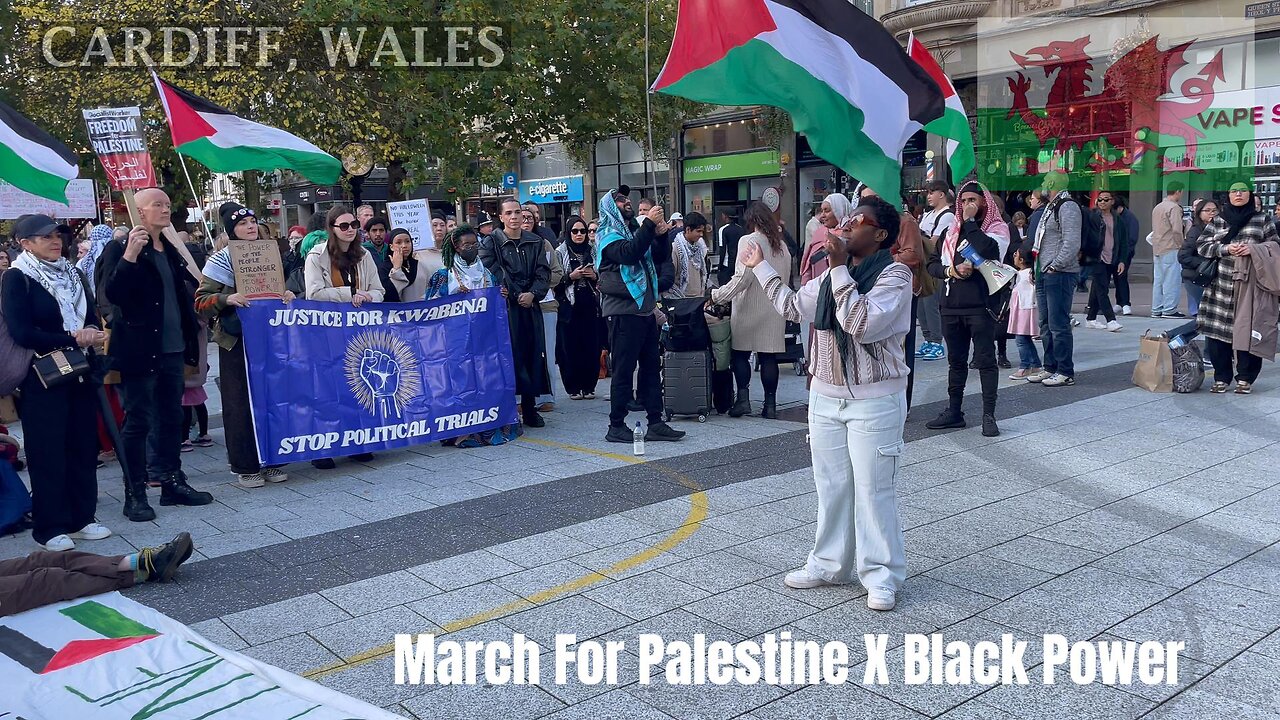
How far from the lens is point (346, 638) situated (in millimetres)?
4504

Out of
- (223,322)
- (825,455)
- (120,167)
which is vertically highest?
(120,167)

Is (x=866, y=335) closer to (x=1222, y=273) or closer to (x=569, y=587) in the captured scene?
(x=569, y=587)

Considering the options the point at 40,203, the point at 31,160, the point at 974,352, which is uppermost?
the point at 40,203

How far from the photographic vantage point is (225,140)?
838 centimetres

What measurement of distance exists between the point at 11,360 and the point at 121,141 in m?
2.90

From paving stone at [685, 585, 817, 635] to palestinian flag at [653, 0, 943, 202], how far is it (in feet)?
6.75

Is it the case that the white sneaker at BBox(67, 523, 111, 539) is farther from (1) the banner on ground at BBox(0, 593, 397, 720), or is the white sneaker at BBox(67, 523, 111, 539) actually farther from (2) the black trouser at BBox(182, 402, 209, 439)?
(2) the black trouser at BBox(182, 402, 209, 439)

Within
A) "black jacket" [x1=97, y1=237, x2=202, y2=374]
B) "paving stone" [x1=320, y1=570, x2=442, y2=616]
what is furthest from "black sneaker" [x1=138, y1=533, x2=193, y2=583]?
"black jacket" [x1=97, y1=237, x2=202, y2=374]

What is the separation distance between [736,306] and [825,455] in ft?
15.5

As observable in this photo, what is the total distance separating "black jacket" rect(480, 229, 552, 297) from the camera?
9297mm

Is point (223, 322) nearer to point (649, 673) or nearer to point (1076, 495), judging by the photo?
point (649, 673)

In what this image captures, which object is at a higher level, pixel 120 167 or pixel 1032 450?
pixel 120 167

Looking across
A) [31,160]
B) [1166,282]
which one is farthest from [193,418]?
[1166,282]

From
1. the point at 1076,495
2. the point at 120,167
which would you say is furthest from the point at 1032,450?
the point at 120,167
